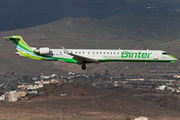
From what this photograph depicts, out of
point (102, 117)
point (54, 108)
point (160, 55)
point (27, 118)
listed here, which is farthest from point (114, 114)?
point (160, 55)

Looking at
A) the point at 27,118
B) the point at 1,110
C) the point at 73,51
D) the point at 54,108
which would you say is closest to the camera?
the point at 73,51

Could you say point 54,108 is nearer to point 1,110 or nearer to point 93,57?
point 1,110

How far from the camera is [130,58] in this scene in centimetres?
7500

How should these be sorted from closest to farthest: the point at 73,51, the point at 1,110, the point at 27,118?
the point at 73,51 → the point at 27,118 → the point at 1,110

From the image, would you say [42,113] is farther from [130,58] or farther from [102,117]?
[130,58]

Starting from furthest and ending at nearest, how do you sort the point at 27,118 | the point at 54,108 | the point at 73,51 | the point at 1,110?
1. the point at 54,108
2. the point at 1,110
3. the point at 27,118
4. the point at 73,51

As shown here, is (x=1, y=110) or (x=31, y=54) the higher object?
(x=31, y=54)

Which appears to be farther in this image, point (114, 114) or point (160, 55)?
point (114, 114)

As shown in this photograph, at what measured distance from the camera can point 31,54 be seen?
75.2 meters

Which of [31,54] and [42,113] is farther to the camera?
[42,113]

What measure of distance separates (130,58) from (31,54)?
2225 centimetres

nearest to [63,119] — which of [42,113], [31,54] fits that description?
[42,113]

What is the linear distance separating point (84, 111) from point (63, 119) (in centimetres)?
2701

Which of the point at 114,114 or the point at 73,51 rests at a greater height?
the point at 73,51
